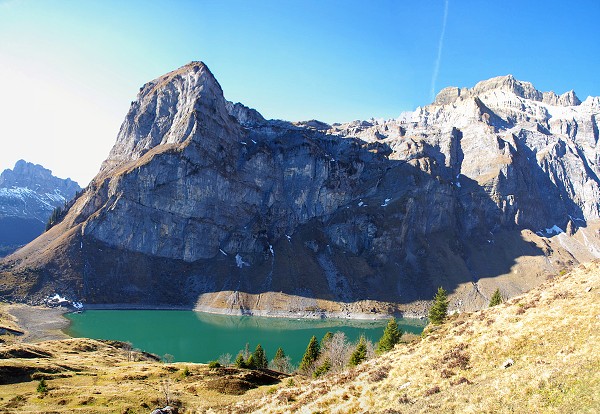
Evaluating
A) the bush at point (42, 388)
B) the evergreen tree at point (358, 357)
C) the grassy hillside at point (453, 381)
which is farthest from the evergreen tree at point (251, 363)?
the bush at point (42, 388)

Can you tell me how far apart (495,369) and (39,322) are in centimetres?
14833

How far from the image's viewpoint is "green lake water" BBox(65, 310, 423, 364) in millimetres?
113900

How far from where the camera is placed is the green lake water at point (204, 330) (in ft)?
374

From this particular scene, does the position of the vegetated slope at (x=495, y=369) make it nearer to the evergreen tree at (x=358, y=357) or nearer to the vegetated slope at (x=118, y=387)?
the vegetated slope at (x=118, y=387)

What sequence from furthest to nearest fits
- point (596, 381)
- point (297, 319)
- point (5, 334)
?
point (297, 319) < point (5, 334) < point (596, 381)

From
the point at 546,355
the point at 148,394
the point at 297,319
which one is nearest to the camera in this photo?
the point at 546,355

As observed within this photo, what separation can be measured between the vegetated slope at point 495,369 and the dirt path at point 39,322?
356 ft

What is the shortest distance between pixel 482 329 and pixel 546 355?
21.8ft

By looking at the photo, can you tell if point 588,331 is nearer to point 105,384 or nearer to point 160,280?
point 105,384

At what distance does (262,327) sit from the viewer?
150 metres

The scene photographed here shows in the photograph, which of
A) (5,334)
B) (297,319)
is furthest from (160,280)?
(5,334)

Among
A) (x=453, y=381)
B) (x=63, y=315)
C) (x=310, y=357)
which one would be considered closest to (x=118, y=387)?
(x=453, y=381)

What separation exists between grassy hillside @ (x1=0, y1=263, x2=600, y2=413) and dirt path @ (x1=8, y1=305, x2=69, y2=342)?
264ft

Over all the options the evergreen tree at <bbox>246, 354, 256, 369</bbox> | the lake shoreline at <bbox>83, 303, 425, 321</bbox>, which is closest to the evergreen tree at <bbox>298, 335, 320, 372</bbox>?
the evergreen tree at <bbox>246, 354, 256, 369</bbox>
